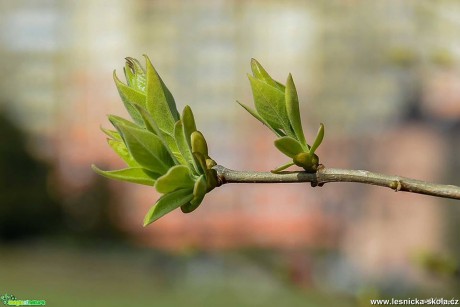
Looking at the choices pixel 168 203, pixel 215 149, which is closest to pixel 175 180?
pixel 168 203

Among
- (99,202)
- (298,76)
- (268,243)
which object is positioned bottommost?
(268,243)

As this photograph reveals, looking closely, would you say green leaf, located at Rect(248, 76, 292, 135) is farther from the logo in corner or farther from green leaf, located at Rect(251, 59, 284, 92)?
the logo in corner

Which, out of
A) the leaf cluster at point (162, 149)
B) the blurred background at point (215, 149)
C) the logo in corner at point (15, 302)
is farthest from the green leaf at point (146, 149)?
the blurred background at point (215, 149)

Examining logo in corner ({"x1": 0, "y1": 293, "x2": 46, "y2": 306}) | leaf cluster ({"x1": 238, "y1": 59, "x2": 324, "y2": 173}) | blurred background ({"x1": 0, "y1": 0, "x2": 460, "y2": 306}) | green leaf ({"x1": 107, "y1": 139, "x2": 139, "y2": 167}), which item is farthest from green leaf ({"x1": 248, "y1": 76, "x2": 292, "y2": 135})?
blurred background ({"x1": 0, "y1": 0, "x2": 460, "y2": 306})

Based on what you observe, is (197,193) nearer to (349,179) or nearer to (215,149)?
(349,179)

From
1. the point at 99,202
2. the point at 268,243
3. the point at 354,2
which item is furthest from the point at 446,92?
the point at 99,202

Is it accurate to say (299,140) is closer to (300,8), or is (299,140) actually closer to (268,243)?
(268,243)
